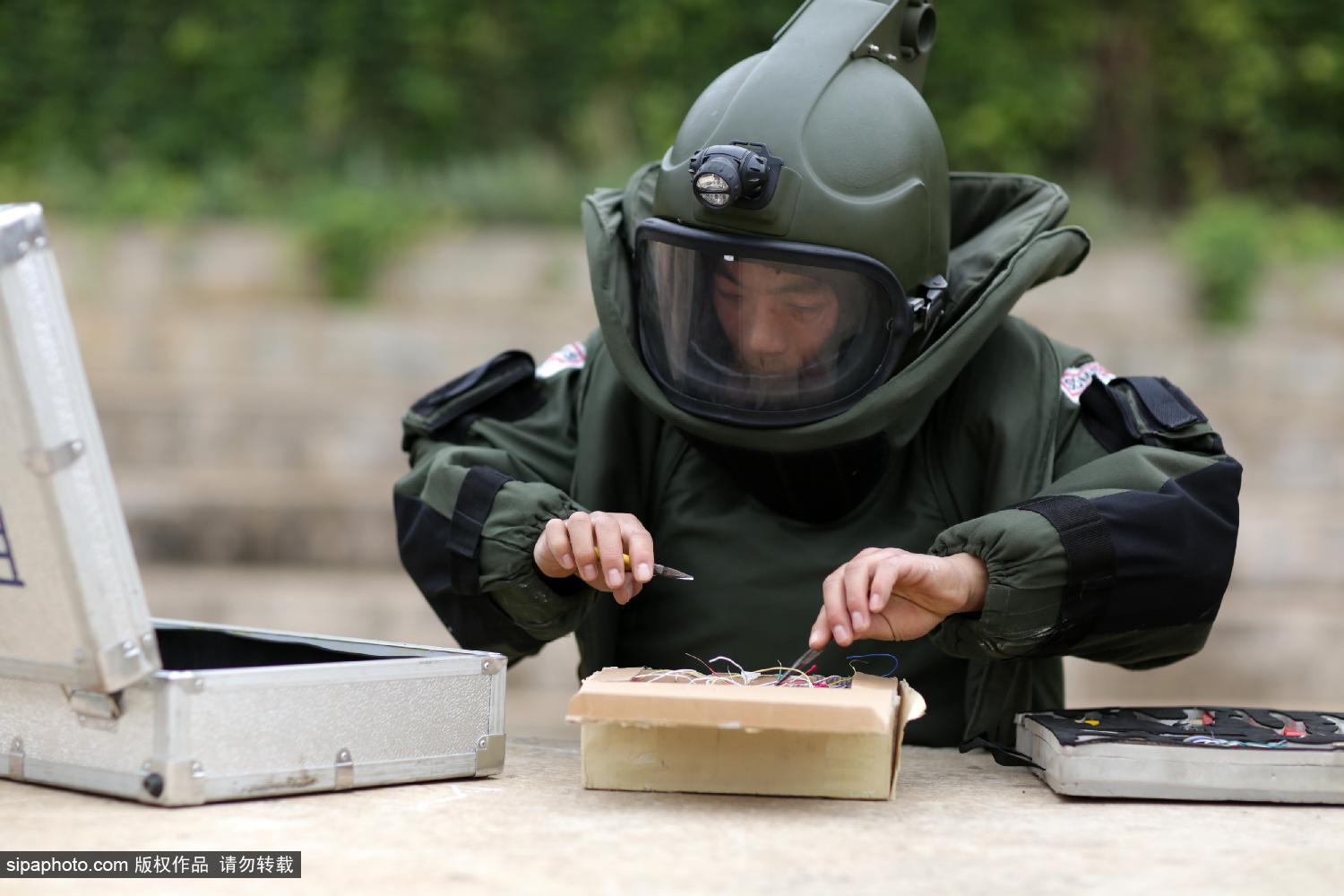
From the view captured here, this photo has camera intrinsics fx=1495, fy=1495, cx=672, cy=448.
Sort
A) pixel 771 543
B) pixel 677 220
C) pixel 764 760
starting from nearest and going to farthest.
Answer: pixel 764 760 → pixel 677 220 → pixel 771 543

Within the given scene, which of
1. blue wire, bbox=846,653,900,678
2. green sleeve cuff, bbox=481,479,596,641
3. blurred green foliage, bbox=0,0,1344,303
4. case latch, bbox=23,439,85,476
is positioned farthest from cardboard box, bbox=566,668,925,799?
blurred green foliage, bbox=0,0,1344,303

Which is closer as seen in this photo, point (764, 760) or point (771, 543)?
point (764, 760)

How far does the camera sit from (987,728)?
7.44 feet

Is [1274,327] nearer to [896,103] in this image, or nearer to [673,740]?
[896,103]

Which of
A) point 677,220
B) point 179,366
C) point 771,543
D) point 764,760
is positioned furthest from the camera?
point 179,366

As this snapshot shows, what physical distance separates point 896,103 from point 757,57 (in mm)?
224

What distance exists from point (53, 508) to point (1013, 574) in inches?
45.9

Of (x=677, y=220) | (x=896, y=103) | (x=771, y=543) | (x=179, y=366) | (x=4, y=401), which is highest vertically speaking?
(x=896, y=103)

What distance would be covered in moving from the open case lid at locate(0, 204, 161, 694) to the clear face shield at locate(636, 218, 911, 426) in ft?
2.90

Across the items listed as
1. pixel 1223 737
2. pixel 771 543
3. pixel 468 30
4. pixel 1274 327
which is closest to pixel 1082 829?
pixel 1223 737

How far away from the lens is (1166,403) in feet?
7.38

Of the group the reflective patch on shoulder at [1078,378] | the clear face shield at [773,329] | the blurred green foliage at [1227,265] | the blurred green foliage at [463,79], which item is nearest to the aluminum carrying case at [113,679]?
the clear face shield at [773,329]

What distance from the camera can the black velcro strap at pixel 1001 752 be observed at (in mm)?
2080

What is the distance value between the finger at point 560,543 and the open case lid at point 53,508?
0.56 meters
